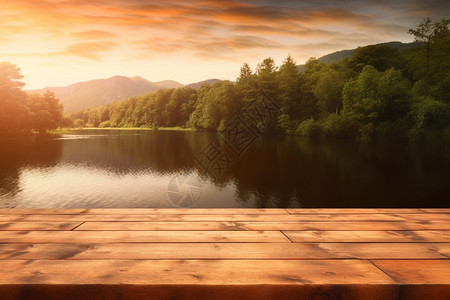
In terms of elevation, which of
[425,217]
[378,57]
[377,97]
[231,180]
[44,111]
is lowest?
[231,180]

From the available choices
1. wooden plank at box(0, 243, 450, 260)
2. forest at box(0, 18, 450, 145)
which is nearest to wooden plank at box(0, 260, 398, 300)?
wooden plank at box(0, 243, 450, 260)

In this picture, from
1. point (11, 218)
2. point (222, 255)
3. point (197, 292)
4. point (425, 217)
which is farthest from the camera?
point (425, 217)

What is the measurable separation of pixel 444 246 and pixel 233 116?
247 ft

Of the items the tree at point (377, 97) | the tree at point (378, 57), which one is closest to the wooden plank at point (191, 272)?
the tree at point (377, 97)

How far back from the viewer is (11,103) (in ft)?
173

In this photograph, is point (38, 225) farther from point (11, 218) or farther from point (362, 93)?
point (362, 93)

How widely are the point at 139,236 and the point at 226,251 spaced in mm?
756

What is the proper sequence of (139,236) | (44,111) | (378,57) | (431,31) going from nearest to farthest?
1. (139,236)
2. (431,31)
3. (378,57)
4. (44,111)

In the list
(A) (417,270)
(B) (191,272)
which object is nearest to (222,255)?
(B) (191,272)

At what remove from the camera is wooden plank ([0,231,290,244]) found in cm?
223

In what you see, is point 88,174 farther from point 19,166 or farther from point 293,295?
point 293,295

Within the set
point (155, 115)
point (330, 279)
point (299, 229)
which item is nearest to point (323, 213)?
point (299, 229)

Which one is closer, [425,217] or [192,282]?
[192,282]

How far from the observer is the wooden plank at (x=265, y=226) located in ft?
8.37
